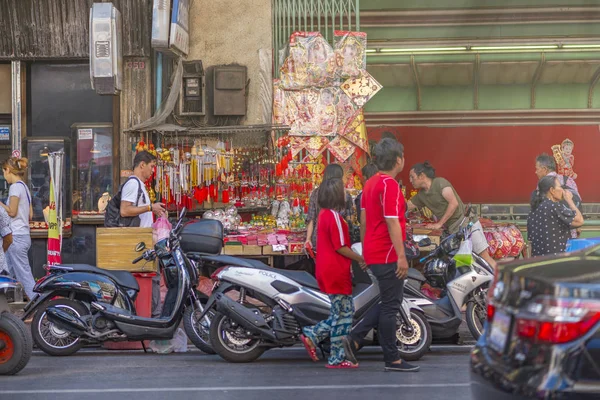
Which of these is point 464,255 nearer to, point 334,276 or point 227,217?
point 334,276

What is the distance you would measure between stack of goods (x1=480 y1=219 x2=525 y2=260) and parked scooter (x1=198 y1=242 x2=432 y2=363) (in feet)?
13.5

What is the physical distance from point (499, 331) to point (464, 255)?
5.09 m

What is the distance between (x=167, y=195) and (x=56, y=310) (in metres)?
3.81

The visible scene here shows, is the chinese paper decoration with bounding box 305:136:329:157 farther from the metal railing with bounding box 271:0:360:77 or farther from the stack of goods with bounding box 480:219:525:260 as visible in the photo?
the stack of goods with bounding box 480:219:525:260

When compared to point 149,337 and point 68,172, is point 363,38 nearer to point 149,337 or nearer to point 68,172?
point 68,172

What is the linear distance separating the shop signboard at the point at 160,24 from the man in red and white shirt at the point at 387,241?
537cm

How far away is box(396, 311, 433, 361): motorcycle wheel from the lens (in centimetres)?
906

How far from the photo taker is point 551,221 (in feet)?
34.9

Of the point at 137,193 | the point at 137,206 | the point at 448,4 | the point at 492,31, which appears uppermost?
the point at 448,4

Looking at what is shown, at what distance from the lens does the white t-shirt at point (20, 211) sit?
1241 centimetres

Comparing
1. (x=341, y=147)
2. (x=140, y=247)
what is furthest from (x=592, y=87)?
(x=140, y=247)

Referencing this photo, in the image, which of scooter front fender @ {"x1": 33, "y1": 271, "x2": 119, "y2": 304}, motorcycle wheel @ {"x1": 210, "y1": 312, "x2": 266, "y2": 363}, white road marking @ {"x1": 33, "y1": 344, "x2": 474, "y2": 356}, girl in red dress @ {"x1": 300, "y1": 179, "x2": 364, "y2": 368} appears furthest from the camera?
white road marking @ {"x1": 33, "y1": 344, "x2": 474, "y2": 356}

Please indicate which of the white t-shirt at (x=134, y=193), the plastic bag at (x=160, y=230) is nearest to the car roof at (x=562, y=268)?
the plastic bag at (x=160, y=230)

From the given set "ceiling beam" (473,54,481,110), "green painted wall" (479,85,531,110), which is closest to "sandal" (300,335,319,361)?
"ceiling beam" (473,54,481,110)
